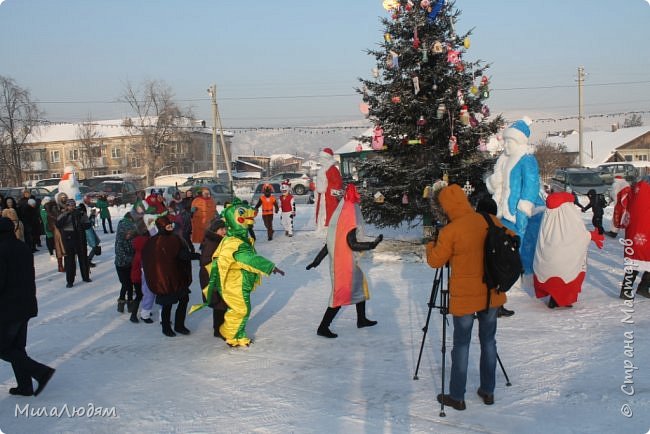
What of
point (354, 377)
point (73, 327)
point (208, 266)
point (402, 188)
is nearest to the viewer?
point (354, 377)

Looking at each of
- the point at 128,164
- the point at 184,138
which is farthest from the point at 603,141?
the point at 128,164

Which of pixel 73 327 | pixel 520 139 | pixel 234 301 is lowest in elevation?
pixel 73 327

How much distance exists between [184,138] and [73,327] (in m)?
54.9

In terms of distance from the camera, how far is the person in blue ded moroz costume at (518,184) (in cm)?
753

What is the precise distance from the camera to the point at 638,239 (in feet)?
23.3

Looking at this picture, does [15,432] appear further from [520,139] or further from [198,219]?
[198,219]

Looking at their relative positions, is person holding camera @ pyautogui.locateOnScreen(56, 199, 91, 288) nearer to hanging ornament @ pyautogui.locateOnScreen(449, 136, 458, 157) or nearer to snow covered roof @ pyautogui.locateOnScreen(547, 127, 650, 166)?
hanging ornament @ pyautogui.locateOnScreen(449, 136, 458, 157)

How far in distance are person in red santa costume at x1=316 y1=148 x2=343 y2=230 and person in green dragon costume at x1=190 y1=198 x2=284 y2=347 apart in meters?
5.85

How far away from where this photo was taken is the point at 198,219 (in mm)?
12977

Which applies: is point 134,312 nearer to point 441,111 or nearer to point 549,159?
point 441,111

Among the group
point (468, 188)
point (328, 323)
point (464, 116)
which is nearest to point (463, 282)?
point (328, 323)

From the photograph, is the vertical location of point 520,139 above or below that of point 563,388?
above

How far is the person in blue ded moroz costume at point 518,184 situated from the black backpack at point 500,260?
3.62 meters

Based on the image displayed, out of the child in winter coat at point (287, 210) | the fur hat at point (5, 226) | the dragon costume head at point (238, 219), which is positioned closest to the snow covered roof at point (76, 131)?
the child in winter coat at point (287, 210)
